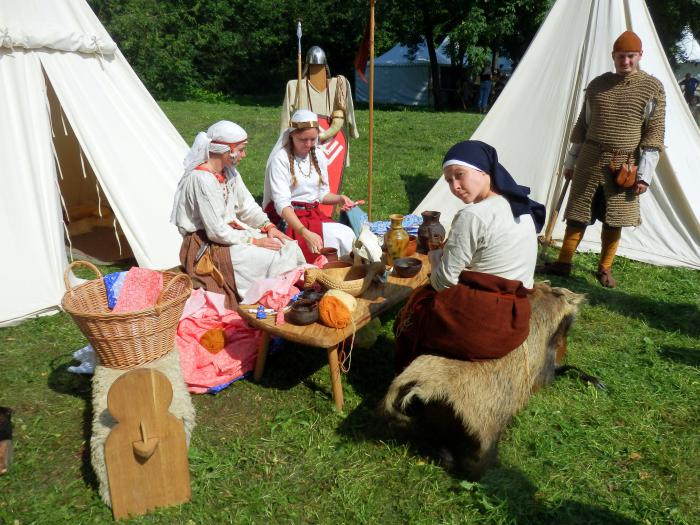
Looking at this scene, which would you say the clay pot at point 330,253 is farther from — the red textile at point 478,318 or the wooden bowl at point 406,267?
the red textile at point 478,318

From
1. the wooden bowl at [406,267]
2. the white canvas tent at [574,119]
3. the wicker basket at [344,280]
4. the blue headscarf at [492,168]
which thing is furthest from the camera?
the white canvas tent at [574,119]

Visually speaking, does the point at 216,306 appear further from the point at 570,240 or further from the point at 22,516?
the point at 570,240

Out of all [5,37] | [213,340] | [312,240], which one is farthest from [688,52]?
[213,340]

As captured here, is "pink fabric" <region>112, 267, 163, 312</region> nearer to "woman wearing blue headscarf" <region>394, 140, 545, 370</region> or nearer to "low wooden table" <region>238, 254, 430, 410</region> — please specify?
"low wooden table" <region>238, 254, 430, 410</region>

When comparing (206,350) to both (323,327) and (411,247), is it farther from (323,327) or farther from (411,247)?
(411,247)

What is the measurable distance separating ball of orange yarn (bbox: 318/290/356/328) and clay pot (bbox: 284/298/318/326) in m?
0.04

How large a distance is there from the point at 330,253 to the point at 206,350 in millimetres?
1027

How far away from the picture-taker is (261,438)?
2.97 meters

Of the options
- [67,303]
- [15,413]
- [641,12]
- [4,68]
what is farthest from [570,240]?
[4,68]

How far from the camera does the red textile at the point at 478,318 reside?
2.68 metres

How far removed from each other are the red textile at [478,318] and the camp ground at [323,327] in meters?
0.01

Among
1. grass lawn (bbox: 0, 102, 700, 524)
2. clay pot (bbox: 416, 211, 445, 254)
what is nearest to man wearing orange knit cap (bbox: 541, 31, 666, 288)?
grass lawn (bbox: 0, 102, 700, 524)

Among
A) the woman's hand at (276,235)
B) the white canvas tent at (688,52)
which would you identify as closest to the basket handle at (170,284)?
the woman's hand at (276,235)

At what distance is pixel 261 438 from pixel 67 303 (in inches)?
47.2
